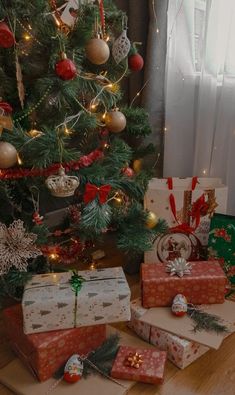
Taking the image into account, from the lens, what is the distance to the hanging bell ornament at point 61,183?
3.10 feet

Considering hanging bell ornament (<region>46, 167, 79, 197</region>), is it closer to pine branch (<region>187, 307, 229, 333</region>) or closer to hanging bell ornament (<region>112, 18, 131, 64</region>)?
hanging bell ornament (<region>112, 18, 131, 64</region>)

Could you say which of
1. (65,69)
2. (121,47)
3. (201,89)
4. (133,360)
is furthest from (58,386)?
(201,89)

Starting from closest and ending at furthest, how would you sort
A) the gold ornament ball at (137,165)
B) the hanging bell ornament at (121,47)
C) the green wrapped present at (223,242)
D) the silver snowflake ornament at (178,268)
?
1. the hanging bell ornament at (121,47)
2. the silver snowflake ornament at (178,268)
3. the green wrapped present at (223,242)
4. the gold ornament ball at (137,165)

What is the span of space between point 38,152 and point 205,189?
0.73 metres

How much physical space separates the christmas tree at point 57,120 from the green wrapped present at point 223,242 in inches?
11.0

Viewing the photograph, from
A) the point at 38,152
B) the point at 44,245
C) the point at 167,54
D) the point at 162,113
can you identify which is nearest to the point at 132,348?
the point at 44,245

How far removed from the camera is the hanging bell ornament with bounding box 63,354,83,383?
97cm

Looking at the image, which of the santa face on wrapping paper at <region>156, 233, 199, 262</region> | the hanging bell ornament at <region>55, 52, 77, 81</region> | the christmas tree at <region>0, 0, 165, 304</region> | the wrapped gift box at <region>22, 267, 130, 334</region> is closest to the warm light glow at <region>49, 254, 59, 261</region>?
the christmas tree at <region>0, 0, 165, 304</region>

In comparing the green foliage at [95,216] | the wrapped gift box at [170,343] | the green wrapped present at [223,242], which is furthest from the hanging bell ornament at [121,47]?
the wrapped gift box at [170,343]

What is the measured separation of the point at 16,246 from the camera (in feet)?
3.42

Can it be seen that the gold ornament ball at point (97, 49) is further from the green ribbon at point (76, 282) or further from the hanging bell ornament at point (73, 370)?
the hanging bell ornament at point (73, 370)

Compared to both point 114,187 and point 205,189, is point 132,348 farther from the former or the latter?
point 205,189

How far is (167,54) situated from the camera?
156 cm

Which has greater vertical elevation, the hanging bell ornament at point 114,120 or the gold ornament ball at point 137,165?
the hanging bell ornament at point 114,120
